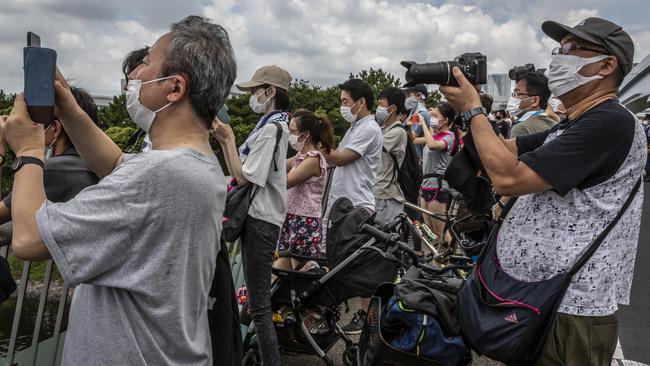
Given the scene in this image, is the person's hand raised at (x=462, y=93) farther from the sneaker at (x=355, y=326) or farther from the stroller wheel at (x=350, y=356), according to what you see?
the sneaker at (x=355, y=326)

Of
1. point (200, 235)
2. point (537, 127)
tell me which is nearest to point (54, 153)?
point (200, 235)

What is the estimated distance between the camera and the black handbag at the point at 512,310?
80.1 inches

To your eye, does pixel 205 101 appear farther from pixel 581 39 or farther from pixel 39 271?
pixel 39 271

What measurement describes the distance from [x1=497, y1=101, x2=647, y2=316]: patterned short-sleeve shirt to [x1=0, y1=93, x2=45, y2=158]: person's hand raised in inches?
63.6

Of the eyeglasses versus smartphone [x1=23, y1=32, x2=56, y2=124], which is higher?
the eyeglasses

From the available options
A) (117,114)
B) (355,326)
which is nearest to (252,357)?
(355,326)

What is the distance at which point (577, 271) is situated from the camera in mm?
2035

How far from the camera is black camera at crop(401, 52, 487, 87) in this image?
7.68 ft

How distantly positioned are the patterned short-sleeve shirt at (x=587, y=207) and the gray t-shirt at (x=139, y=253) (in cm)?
117

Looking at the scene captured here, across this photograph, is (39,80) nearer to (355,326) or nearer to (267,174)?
(267,174)

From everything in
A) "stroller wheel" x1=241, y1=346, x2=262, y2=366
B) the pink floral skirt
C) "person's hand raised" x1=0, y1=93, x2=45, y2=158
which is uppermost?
"person's hand raised" x1=0, y1=93, x2=45, y2=158

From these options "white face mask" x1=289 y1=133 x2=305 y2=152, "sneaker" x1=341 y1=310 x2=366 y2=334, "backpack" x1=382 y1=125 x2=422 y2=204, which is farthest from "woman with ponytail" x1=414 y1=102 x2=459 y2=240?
"white face mask" x1=289 y1=133 x2=305 y2=152

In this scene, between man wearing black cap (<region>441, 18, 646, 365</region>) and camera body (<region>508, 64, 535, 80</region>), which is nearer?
man wearing black cap (<region>441, 18, 646, 365</region>)

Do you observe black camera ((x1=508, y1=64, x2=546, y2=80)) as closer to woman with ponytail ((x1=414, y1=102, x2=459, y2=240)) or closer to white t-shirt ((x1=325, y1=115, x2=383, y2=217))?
white t-shirt ((x1=325, y1=115, x2=383, y2=217))
